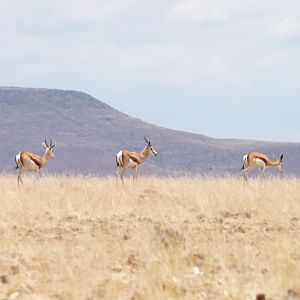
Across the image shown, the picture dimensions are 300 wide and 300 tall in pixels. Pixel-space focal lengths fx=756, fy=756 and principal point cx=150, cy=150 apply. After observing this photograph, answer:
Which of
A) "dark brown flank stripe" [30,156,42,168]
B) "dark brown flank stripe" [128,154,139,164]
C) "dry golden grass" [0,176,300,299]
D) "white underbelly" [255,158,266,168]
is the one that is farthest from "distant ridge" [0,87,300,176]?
"dry golden grass" [0,176,300,299]

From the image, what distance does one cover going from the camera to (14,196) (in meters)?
15.8

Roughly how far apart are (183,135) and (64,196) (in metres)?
136

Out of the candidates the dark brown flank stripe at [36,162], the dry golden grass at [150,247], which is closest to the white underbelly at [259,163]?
the dark brown flank stripe at [36,162]

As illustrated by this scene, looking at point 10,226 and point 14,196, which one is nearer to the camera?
point 10,226

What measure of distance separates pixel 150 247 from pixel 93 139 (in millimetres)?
138066

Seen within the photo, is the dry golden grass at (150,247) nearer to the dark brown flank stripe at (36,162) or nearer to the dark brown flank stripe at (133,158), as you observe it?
the dark brown flank stripe at (36,162)

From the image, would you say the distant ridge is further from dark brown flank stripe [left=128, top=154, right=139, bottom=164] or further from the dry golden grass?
the dry golden grass

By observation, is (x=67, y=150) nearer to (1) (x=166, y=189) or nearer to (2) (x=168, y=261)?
(1) (x=166, y=189)

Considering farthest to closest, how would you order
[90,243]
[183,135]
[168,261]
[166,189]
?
[183,135] → [166,189] → [90,243] → [168,261]

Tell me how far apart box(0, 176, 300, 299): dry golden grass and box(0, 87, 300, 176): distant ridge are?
3580 inches

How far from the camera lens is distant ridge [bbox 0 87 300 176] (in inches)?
4808

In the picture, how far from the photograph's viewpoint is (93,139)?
146 metres

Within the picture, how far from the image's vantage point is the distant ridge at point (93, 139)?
122 m

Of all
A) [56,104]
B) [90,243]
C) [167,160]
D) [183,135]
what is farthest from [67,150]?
[90,243]
